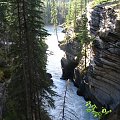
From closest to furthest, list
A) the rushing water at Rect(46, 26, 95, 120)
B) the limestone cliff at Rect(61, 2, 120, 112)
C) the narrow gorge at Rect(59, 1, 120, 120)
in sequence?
the limestone cliff at Rect(61, 2, 120, 112) → the narrow gorge at Rect(59, 1, 120, 120) → the rushing water at Rect(46, 26, 95, 120)

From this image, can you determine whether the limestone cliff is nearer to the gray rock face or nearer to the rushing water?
the gray rock face

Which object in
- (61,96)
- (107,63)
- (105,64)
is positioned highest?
(107,63)

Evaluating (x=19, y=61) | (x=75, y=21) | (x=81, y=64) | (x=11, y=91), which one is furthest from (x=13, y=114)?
(x=75, y=21)

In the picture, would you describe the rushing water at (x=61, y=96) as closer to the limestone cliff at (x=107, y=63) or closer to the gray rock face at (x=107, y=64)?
the limestone cliff at (x=107, y=63)

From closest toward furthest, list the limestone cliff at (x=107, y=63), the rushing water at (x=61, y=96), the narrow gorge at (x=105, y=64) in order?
the limestone cliff at (x=107, y=63), the narrow gorge at (x=105, y=64), the rushing water at (x=61, y=96)

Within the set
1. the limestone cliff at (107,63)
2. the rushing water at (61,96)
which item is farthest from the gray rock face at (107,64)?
the rushing water at (61,96)

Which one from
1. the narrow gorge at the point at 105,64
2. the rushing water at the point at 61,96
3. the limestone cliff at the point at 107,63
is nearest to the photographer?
the limestone cliff at the point at 107,63

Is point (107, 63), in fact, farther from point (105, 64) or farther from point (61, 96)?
point (61, 96)

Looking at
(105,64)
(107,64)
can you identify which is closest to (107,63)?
(107,64)

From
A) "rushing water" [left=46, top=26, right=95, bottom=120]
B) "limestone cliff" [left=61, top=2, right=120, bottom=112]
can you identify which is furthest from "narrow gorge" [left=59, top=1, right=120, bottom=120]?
"rushing water" [left=46, top=26, right=95, bottom=120]

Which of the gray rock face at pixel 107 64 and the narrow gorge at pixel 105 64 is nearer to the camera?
the gray rock face at pixel 107 64

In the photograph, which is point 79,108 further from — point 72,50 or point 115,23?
point 72,50

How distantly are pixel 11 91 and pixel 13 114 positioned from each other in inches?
86.4

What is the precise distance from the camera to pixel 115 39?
30.8 metres
